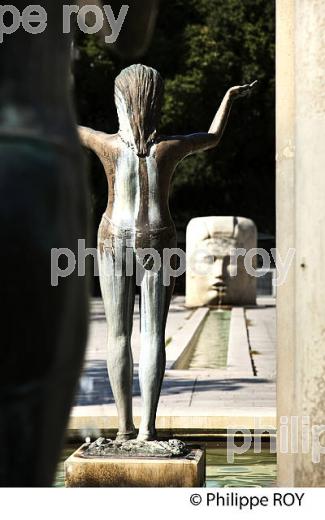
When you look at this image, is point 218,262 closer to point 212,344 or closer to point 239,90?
point 212,344

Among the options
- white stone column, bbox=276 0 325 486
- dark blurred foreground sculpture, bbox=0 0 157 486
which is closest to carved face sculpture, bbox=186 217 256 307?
white stone column, bbox=276 0 325 486

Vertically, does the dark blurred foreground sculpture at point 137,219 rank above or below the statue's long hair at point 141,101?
below

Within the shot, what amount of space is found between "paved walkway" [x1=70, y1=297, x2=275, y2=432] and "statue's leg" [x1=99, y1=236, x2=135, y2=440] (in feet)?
1.07

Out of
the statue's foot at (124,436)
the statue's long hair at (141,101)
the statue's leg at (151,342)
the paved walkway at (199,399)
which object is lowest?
the paved walkway at (199,399)

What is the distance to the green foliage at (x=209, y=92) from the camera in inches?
1453

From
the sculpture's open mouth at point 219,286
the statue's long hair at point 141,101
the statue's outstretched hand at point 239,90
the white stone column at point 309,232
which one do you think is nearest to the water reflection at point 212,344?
the sculpture's open mouth at point 219,286

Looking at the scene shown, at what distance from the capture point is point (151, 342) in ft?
19.0

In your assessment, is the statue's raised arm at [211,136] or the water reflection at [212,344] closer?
the statue's raised arm at [211,136]

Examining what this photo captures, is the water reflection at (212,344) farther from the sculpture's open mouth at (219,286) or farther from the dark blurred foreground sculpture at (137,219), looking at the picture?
the dark blurred foreground sculpture at (137,219)

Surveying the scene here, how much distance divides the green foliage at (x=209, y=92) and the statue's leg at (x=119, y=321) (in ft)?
100

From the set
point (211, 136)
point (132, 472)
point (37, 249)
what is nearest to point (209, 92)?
point (211, 136)
